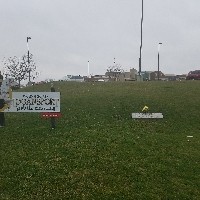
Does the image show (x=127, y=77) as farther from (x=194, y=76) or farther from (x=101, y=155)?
(x=101, y=155)

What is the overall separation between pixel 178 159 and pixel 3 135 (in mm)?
6069

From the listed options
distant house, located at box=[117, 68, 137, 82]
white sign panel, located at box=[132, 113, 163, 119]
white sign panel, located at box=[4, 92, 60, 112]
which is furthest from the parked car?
white sign panel, located at box=[4, 92, 60, 112]

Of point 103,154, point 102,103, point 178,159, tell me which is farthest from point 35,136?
point 102,103

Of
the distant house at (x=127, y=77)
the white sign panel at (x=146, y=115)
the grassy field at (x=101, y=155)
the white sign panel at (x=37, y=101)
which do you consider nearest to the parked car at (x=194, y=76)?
the distant house at (x=127, y=77)

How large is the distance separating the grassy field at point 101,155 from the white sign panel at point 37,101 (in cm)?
73

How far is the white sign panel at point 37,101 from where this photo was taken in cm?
1436

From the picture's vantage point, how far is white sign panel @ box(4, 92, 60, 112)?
14359 mm

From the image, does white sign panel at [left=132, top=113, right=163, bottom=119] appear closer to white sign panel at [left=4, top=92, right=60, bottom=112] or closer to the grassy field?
the grassy field

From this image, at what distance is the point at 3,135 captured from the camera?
44.3 feet

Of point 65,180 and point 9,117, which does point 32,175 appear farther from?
point 9,117

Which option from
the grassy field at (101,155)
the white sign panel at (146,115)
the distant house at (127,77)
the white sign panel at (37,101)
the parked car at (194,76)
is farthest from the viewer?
the distant house at (127,77)

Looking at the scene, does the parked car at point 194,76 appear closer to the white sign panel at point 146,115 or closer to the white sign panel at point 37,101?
the white sign panel at point 146,115

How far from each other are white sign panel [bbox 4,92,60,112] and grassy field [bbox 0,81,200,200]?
0.73 meters

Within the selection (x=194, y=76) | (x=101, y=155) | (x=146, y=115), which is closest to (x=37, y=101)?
(x=101, y=155)
